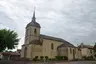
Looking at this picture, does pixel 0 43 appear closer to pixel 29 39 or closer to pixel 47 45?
pixel 29 39

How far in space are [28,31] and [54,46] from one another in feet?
41.2

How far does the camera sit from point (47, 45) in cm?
4941

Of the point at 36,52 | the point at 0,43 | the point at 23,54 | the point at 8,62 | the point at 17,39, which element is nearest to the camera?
the point at 8,62

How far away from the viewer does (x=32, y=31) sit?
5141cm

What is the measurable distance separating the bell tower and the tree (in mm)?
10321

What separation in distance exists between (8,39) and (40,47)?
1384 centimetres

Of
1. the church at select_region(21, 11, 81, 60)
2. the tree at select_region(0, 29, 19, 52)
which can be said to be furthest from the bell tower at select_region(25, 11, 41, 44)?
the tree at select_region(0, 29, 19, 52)

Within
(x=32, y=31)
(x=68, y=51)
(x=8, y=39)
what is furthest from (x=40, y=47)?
(x=8, y=39)

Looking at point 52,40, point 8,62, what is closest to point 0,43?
point 8,62

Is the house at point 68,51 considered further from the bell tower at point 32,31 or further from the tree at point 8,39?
the tree at point 8,39

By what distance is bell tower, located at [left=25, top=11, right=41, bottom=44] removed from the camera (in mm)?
50875

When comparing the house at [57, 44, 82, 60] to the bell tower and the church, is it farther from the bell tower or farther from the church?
the bell tower

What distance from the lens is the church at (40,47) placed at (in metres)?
46.6

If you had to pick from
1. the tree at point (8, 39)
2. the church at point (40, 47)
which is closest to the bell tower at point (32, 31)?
the church at point (40, 47)
